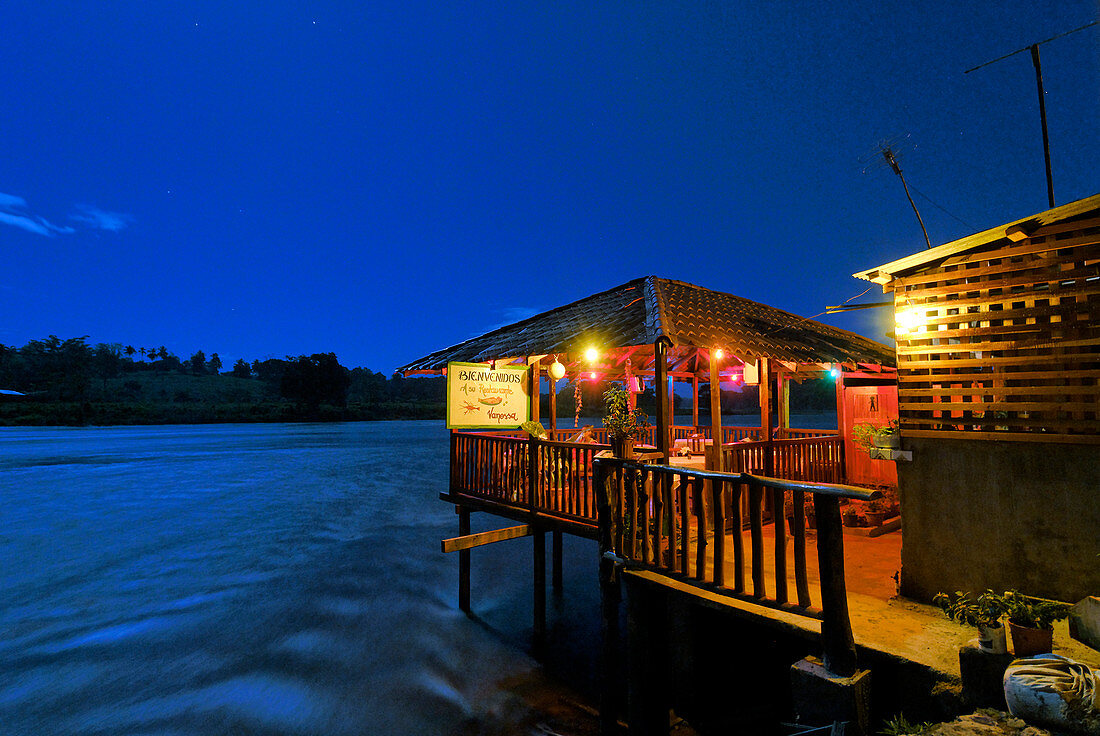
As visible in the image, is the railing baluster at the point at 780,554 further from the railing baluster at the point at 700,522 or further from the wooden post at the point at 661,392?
the wooden post at the point at 661,392

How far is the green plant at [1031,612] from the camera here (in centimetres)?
356

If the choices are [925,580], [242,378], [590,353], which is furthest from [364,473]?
[242,378]

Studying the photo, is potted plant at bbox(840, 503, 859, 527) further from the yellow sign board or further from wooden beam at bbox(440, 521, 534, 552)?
the yellow sign board

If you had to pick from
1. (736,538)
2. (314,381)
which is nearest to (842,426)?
(736,538)

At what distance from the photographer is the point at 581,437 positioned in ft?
37.8

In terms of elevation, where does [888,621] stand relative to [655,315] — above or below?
below

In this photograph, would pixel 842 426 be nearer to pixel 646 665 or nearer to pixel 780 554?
pixel 646 665

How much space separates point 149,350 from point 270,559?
127 m

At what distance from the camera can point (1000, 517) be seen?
4.57m

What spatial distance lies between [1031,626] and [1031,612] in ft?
0.34

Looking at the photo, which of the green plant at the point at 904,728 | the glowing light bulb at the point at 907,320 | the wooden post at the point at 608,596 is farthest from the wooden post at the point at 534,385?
the green plant at the point at 904,728

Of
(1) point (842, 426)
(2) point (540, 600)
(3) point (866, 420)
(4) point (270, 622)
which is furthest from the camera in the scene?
(4) point (270, 622)

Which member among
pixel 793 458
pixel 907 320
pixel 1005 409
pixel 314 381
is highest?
pixel 314 381

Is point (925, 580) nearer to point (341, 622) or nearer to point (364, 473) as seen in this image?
point (341, 622)
